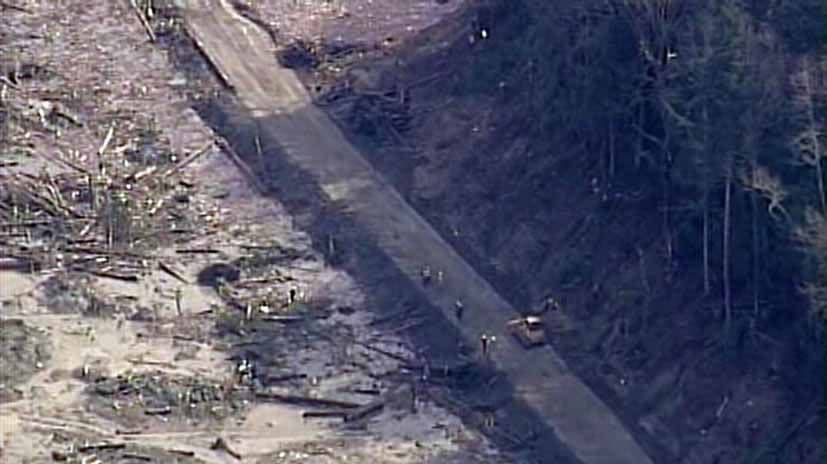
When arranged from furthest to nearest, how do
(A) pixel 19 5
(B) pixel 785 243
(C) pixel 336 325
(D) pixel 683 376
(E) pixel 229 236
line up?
(A) pixel 19 5 → (E) pixel 229 236 → (C) pixel 336 325 → (D) pixel 683 376 → (B) pixel 785 243

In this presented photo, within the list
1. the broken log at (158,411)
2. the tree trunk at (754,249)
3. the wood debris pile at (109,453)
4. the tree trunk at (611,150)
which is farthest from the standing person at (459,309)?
the wood debris pile at (109,453)

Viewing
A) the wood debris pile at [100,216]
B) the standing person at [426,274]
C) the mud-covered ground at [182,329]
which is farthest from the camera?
the wood debris pile at [100,216]

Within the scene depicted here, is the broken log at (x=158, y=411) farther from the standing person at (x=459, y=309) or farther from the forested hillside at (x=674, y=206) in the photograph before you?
the forested hillside at (x=674, y=206)

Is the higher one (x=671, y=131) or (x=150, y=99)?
(x=671, y=131)

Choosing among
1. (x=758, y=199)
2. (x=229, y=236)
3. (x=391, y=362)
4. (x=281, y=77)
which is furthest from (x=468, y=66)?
(x=758, y=199)

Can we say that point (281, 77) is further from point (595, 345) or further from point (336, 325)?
point (595, 345)

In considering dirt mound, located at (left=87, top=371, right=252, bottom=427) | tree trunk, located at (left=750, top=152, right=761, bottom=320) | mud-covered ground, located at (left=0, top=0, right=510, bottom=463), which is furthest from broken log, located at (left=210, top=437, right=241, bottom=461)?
tree trunk, located at (left=750, top=152, right=761, bottom=320)
